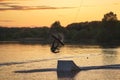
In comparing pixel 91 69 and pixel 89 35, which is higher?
pixel 91 69

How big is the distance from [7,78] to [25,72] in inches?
274

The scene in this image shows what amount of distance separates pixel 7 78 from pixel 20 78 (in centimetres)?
110

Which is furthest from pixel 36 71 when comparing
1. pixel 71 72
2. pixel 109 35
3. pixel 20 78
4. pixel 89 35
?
pixel 89 35

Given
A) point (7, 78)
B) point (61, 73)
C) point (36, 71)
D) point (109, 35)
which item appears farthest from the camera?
point (109, 35)

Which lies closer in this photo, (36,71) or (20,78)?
(20,78)

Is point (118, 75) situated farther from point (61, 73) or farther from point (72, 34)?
point (72, 34)

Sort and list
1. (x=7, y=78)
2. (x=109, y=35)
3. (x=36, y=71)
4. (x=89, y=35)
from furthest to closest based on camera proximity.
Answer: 1. (x=89, y=35)
2. (x=109, y=35)
3. (x=36, y=71)
4. (x=7, y=78)

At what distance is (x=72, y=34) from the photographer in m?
190

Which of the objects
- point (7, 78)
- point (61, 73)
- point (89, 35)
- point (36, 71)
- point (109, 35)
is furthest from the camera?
point (89, 35)

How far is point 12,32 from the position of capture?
195875 millimetres

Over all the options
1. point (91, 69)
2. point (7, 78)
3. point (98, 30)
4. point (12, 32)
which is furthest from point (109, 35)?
point (7, 78)

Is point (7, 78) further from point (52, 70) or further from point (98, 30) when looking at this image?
point (98, 30)

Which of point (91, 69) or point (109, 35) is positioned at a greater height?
point (91, 69)

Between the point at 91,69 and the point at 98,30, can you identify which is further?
the point at 98,30
